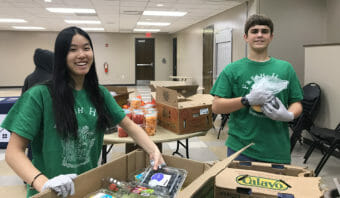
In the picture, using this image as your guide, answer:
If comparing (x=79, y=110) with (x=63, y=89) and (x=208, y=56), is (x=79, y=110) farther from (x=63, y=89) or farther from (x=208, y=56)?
(x=208, y=56)

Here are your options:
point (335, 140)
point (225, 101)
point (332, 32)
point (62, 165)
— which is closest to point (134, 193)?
point (62, 165)

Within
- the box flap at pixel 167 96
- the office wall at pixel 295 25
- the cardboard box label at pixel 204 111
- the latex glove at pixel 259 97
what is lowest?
the cardboard box label at pixel 204 111

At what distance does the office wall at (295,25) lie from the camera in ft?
18.2

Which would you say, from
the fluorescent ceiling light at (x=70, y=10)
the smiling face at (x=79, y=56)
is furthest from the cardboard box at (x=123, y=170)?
the fluorescent ceiling light at (x=70, y=10)

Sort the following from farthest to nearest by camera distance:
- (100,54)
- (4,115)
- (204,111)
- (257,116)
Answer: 1. (100,54)
2. (4,115)
3. (204,111)
4. (257,116)

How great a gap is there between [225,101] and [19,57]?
47.5 feet

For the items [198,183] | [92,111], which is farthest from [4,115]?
[198,183]

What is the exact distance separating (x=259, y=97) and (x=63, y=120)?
3.12 feet

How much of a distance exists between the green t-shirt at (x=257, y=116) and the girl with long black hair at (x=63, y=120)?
0.61 meters

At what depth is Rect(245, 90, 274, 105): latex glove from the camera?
1476 millimetres

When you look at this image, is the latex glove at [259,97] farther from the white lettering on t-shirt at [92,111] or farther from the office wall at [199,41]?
the office wall at [199,41]

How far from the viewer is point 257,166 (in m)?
1.21

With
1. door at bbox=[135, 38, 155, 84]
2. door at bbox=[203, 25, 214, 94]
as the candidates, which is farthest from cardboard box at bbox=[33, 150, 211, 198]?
door at bbox=[135, 38, 155, 84]

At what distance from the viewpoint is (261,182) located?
3.35 feet
